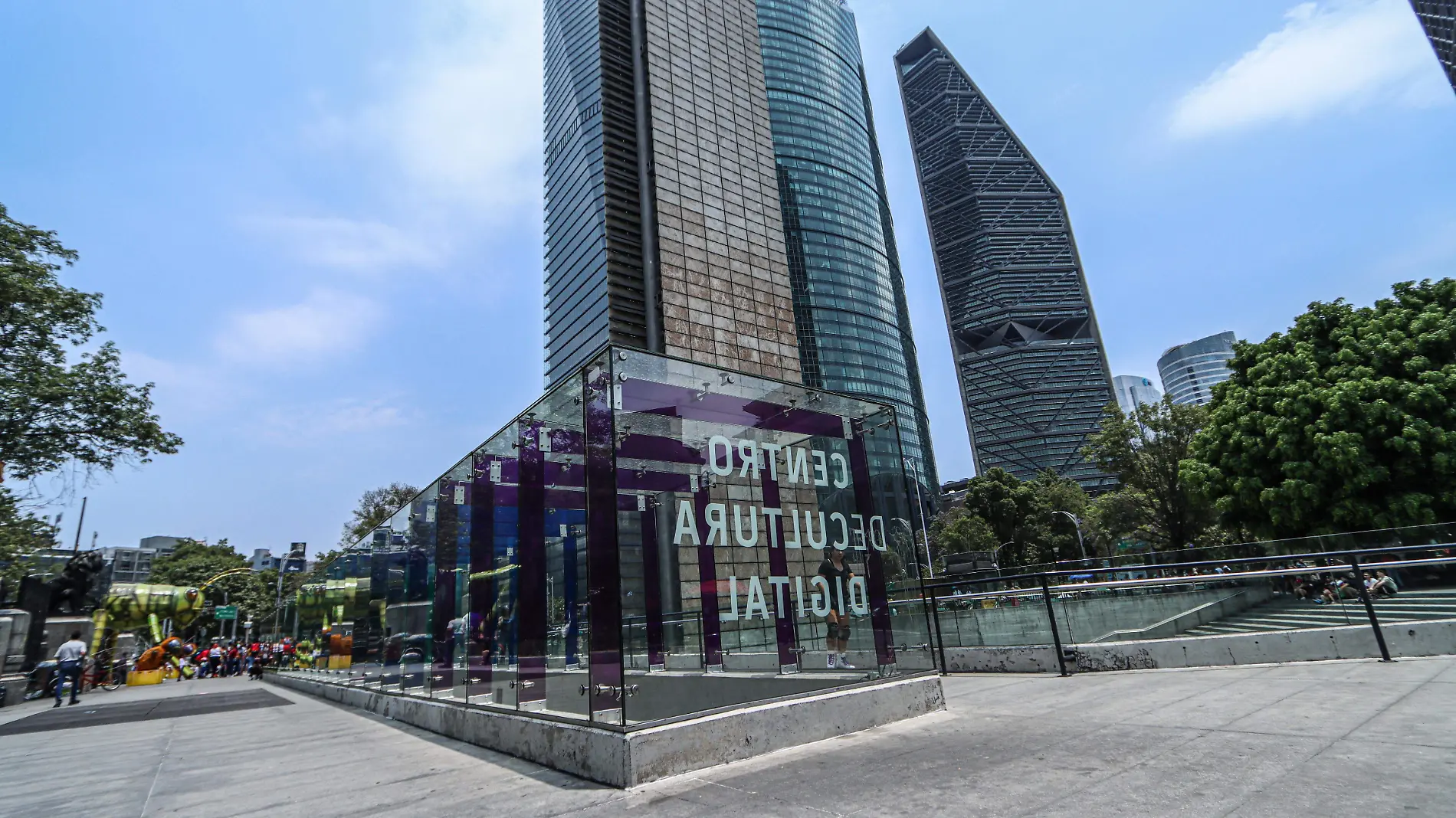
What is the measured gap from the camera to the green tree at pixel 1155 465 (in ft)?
100

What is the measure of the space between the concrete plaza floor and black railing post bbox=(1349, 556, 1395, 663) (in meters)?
0.31

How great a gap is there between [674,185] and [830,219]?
51.7m

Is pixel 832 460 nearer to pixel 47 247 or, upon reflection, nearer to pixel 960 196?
pixel 47 247

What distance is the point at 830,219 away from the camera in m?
95.6

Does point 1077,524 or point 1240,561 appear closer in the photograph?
point 1240,561

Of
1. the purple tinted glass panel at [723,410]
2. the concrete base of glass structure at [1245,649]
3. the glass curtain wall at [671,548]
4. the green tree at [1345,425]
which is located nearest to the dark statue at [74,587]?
the glass curtain wall at [671,548]

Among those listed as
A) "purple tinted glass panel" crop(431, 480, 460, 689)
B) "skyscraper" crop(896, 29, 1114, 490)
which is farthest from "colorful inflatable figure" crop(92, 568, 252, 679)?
"skyscraper" crop(896, 29, 1114, 490)

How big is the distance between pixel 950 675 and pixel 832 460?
4.74m

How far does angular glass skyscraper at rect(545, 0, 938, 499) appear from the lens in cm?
4891

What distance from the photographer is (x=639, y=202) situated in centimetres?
6050

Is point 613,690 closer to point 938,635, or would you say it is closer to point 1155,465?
point 938,635

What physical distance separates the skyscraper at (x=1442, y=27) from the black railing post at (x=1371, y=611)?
312ft

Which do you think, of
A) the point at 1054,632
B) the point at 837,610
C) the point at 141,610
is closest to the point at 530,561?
the point at 837,610

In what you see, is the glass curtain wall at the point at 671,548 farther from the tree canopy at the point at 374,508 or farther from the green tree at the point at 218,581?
the green tree at the point at 218,581
